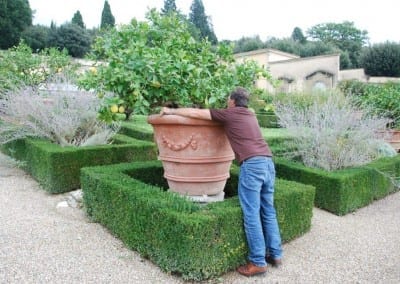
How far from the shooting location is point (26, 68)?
29.6ft

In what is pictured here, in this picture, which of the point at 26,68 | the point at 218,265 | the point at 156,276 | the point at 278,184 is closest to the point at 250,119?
the point at 278,184

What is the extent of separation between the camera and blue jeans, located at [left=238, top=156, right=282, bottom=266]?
307 cm

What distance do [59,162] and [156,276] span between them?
2.76 m

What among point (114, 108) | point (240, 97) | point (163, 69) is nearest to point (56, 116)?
point (114, 108)

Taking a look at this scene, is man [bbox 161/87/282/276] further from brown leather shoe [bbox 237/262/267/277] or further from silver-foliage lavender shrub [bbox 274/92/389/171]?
silver-foliage lavender shrub [bbox 274/92/389/171]

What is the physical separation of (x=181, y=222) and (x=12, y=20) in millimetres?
28491

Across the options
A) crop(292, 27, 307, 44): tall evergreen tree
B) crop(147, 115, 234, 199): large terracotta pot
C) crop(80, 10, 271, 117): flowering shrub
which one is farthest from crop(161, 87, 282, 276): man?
crop(292, 27, 307, 44): tall evergreen tree

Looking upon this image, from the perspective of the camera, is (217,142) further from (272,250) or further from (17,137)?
(17,137)

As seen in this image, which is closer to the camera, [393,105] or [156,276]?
[156,276]

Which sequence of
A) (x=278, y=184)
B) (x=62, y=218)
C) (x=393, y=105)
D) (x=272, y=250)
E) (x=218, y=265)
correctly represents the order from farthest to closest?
(x=393, y=105)
(x=62, y=218)
(x=278, y=184)
(x=272, y=250)
(x=218, y=265)

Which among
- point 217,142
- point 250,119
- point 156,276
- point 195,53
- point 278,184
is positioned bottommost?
point 156,276

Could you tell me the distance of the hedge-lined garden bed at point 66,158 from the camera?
5.14 meters

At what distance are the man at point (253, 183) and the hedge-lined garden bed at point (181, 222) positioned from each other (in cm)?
11

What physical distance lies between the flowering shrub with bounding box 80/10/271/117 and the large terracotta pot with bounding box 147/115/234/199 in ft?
0.88
